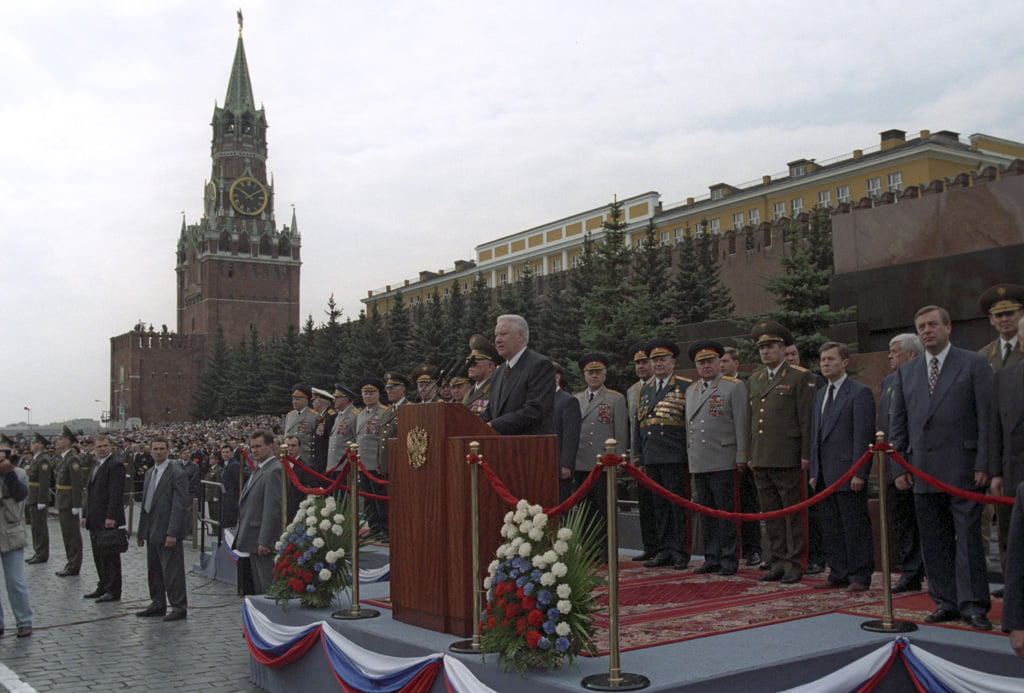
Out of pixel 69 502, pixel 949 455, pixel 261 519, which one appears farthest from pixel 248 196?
pixel 949 455

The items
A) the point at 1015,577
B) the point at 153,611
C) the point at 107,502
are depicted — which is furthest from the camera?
the point at 107,502

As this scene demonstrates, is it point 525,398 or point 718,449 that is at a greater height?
point 525,398

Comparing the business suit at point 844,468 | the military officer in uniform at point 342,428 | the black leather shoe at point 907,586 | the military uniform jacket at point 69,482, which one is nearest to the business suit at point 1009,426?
the business suit at point 844,468

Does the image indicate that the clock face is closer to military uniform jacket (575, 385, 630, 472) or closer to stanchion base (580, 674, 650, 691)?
military uniform jacket (575, 385, 630, 472)

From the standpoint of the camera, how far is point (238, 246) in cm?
9394

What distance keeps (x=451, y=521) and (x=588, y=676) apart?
47.2 inches

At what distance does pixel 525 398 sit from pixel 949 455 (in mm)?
2247

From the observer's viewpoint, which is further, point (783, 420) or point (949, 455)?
point (783, 420)

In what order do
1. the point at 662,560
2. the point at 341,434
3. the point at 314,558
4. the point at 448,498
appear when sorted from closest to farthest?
the point at 448,498 → the point at 314,558 → the point at 662,560 → the point at 341,434

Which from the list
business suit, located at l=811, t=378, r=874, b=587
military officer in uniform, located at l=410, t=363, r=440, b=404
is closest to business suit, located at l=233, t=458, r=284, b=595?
military officer in uniform, located at l=410, t=363, r=440, b=404

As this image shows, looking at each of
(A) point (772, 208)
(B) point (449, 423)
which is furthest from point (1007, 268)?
(A) point (772, 208)

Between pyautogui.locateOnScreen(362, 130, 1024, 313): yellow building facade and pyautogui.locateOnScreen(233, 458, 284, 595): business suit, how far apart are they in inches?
949

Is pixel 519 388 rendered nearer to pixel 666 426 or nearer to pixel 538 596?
pixel 538 596

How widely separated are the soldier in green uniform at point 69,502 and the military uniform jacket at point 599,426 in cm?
725
